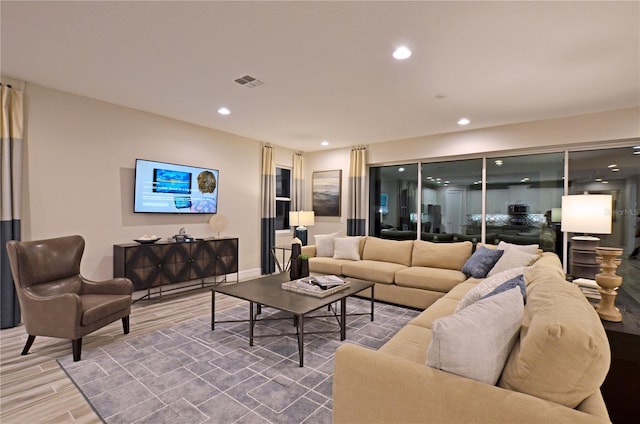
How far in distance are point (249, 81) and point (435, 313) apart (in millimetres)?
2897

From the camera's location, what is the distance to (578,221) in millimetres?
2670

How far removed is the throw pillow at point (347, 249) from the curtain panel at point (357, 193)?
39.8 inches

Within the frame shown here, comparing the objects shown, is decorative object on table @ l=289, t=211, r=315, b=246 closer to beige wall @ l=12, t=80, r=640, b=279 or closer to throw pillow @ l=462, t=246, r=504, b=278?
beige wall @ l=12, t=80, r=640, b=279

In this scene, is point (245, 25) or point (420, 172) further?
point (420, 172)

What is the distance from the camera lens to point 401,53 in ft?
8.79

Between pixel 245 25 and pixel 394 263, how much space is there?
3.69m

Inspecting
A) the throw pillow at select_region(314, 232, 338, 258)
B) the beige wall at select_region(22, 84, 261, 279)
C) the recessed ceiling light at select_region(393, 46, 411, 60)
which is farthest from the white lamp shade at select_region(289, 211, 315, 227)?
→ the recessed ceiling light at select_region(393, 46, 411, 60)

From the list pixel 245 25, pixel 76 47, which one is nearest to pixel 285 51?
pixel 245 25

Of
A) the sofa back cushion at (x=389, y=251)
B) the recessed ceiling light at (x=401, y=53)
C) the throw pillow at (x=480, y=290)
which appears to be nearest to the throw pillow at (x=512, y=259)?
the sofa back cushion at (x=389, y=251)

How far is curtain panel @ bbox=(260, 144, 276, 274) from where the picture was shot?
6.07 m

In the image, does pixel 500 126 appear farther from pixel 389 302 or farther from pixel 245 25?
pixel 245 25

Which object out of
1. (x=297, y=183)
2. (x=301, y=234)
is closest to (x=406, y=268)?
(x=301, y=234)

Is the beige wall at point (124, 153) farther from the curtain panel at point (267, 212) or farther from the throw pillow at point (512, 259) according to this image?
the throw pillow at point (512, 259)

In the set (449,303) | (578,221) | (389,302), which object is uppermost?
(578,221)
